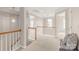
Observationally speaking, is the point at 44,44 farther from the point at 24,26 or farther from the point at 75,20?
the point at 75,20

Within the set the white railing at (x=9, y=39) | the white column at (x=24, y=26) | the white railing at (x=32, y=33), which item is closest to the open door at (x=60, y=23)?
the white railing at (x=32, y=33)

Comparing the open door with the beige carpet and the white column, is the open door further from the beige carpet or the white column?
the white column

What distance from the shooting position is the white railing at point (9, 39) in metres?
1.22

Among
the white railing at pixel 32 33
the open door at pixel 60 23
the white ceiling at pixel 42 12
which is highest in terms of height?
the white ceiling at pixel 42 12

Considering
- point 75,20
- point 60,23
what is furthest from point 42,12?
point 75,20

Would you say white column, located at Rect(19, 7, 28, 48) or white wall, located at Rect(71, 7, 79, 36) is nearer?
white wall, located at Rect(71, 7, 79, 36)

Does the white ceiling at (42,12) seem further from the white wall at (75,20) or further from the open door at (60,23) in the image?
the white wall at (75,20)

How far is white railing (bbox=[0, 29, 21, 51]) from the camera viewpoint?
122 cm

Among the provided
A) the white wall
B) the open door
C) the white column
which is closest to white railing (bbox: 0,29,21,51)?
the white column

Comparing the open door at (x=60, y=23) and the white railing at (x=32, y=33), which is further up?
the open door at (x=60, y=23)

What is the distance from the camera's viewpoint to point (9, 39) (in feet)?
4.37

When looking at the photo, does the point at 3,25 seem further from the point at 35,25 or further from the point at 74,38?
the point at 74,38

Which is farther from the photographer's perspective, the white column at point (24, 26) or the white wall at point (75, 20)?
the white column at point (24, 26)
